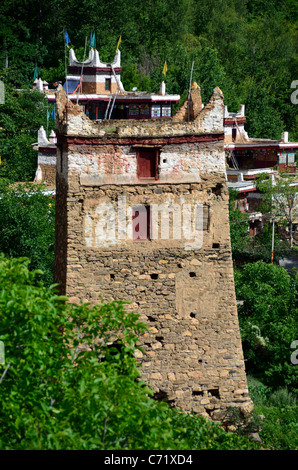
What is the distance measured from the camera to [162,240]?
17.0m

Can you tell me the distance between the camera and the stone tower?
1659 centimetres

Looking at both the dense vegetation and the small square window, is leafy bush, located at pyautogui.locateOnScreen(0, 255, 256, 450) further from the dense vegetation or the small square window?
the small square window

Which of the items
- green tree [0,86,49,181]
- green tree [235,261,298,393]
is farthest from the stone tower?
green tree [0,86,49,181]

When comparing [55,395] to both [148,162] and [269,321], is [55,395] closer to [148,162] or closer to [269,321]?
[148,162]

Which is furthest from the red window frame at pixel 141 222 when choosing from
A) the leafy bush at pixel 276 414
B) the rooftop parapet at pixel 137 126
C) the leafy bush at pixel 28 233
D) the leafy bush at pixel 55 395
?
the leafy bush at pixel 28 233

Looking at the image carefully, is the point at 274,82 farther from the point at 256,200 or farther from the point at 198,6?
the point at 256,200

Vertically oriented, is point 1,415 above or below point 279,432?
above

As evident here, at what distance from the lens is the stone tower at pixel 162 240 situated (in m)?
16.6

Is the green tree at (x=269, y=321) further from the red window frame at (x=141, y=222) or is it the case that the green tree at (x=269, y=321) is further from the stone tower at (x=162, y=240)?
the red window frame at (x=141, y=222)

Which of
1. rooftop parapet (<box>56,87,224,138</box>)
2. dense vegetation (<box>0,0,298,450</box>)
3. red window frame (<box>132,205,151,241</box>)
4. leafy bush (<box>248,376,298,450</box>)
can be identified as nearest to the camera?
dense vegetation (<box>0,0,298,450</box>)

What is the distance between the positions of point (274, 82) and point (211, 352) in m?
64.4
